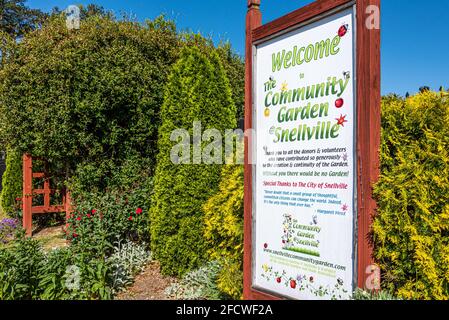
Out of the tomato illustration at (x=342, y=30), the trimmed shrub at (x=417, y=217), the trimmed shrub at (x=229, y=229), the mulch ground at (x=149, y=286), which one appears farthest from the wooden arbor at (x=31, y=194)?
the trimmed shrub at (x=417, y=217)

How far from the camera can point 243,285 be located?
3.93 meters

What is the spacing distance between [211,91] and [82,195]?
3.14 metres

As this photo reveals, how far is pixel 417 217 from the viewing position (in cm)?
279

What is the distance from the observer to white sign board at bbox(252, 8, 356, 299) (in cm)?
288

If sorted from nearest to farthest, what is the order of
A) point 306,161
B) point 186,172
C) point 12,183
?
1. point 306,161
2. point 186,172
3. point 12,183

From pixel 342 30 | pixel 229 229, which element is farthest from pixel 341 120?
pixel 229 229

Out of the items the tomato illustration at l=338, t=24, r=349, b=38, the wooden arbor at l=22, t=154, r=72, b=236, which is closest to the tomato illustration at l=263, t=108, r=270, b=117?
the tomato illustration at l=338, t=24, r=349, b=38

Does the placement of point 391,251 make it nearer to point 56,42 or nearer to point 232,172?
point 232,172

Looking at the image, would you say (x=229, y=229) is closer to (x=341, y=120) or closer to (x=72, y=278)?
(x=72, y=278)

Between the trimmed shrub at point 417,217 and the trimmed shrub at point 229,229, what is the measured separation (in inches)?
69.4

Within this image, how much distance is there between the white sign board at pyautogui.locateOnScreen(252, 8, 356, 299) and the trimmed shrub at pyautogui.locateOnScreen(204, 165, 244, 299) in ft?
1.87

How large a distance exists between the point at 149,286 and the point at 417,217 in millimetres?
3797

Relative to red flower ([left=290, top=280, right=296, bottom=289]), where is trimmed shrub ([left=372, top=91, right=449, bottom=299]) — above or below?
above

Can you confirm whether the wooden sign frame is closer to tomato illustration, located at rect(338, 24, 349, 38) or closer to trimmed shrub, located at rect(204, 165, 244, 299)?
tomato illustration, located at rect(338, 24, 349, 38)
